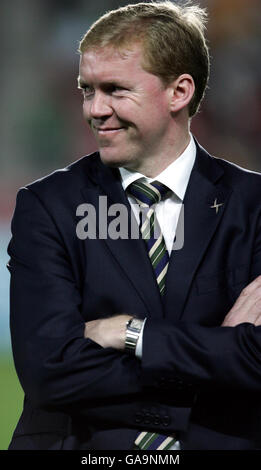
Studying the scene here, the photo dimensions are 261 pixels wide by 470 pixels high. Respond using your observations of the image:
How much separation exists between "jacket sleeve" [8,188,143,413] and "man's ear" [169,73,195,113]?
0.51 meters

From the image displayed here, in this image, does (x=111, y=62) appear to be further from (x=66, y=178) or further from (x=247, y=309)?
(x=247, y=309)

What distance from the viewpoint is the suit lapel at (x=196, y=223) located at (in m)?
2.43

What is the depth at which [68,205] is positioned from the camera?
252 cm

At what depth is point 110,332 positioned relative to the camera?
2.35m

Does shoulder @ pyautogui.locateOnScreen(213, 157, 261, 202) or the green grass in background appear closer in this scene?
shoulder @ pyautogui.locateOnScreen(213, 157, 261, 202)

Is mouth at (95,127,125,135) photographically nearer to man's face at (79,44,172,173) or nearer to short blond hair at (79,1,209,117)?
man's face at (79,44,172,173)

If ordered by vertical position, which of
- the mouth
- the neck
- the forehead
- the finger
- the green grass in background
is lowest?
the green grass in background

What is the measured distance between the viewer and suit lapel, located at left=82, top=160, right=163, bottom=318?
242 centimetres

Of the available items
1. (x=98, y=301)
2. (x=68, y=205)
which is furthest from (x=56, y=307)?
(x=68, y=205)

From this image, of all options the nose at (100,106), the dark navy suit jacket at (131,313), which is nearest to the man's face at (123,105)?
the nose at (100,106)

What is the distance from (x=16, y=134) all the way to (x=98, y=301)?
700 cm

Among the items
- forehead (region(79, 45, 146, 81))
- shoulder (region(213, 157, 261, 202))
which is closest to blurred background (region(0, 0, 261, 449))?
shoulder (region(213, 157, 261, 202))

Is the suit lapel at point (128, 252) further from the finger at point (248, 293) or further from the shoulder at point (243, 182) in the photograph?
the shoulder at point (243, 182)

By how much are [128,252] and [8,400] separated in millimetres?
3364
